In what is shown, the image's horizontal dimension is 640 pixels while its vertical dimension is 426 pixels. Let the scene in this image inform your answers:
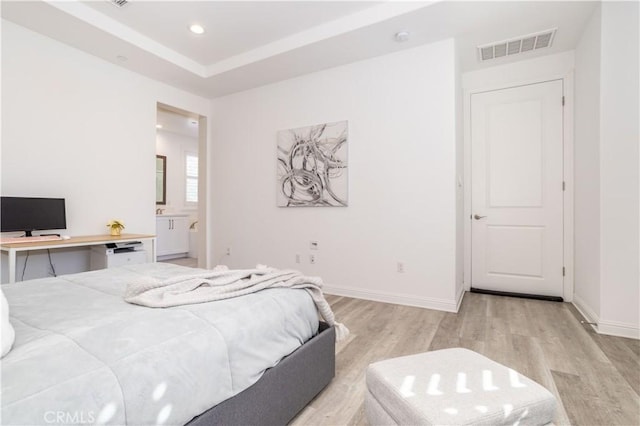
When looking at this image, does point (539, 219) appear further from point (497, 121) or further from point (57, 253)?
point (57, 253)

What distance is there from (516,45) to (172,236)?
5908 mm

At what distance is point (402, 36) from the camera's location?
2.90m

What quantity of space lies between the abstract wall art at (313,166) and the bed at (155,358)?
6.97ft

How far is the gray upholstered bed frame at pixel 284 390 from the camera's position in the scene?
1034mm

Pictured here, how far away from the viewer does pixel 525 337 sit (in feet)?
7.54

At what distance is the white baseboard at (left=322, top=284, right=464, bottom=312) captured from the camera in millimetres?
2947

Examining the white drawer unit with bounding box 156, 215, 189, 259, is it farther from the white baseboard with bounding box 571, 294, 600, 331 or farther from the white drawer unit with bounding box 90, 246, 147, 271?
the white baseboard with bounding box 571, 294, 600, 331

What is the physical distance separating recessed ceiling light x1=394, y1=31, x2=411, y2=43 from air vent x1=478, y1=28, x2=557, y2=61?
802 mm

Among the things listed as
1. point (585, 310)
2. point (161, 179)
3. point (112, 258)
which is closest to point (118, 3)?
point (112, 258)

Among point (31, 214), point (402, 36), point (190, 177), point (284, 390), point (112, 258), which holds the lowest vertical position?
point (284, 390)

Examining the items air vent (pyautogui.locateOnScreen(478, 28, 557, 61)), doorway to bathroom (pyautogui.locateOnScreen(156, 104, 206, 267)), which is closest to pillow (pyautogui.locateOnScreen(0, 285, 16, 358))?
air vent (pyautogui.locateOnScreen(478, 28, 557, 61))

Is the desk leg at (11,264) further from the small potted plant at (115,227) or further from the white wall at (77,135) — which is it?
the small potted plant at (115,227)

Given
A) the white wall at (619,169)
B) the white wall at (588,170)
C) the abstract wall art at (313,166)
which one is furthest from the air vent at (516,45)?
the abstract wall art at (313,166)

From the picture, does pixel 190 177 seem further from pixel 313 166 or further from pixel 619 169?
pixel 619 169
